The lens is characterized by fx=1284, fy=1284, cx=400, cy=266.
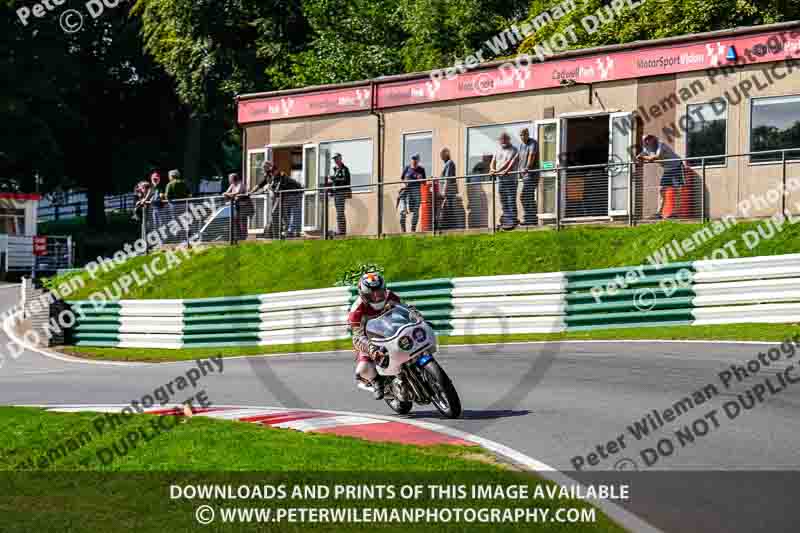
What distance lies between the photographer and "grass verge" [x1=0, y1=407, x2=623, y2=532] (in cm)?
812

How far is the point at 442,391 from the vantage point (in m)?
12.7

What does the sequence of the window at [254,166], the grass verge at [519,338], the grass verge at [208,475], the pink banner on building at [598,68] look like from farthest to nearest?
the window at [254,166] < the pink banner on building at [598,68] < the grass verge at [519,338] < the grass verge at [208,475]

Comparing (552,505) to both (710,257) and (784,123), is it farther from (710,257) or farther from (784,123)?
(784,123)

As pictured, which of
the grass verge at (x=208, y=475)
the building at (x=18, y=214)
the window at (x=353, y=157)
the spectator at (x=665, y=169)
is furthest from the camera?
the building at (x=18, y=214)

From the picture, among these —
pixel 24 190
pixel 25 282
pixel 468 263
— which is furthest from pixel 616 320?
pixel 24 190

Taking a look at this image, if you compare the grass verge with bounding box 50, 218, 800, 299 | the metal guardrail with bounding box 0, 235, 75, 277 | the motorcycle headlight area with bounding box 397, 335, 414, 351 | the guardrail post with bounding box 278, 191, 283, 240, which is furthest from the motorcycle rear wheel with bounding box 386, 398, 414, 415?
the metal guardrail with bounding box 0, 235, 75, 277

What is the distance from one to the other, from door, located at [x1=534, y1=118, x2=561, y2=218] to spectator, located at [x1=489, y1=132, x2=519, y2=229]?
21.5 inches

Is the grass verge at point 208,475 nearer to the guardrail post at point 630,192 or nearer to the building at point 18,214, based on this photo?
the guardrail post at point 630,192

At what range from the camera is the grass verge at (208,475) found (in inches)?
320

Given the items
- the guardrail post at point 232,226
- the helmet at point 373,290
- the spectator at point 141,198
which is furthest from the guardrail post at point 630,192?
the spectator at point 141,198

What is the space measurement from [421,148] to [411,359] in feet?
47.3

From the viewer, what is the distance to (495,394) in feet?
47.3

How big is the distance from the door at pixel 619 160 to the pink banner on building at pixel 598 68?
2.79 feet

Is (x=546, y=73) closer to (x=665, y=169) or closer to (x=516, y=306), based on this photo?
(x=665, y=169)
